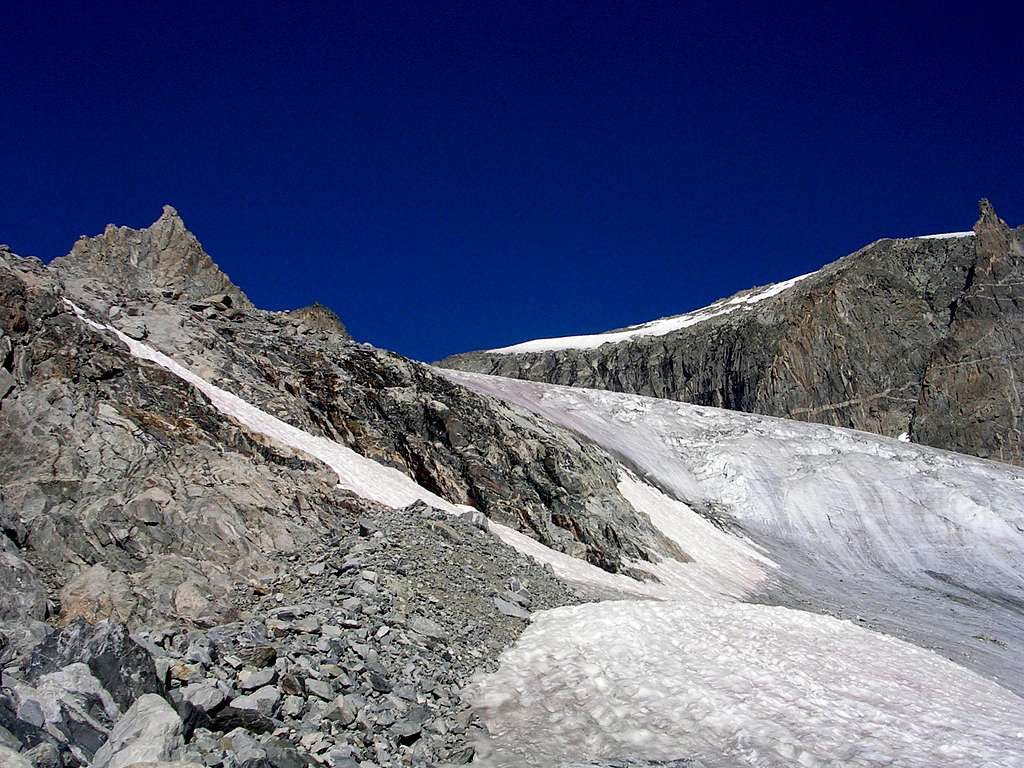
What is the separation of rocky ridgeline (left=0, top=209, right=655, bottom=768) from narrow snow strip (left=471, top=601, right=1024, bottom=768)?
0.87 m

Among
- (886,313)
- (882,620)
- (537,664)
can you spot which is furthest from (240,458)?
(886,313)

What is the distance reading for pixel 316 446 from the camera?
21.8 meters

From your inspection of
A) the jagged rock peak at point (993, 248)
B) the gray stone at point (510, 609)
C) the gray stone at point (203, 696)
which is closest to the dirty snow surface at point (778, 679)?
the gray stone at point (510, 609)

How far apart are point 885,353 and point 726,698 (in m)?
78.9

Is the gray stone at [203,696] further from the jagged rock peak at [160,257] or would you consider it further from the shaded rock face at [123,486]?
the jagged rock peak at [160,257]

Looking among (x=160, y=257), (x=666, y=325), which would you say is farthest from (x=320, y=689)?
(x=666, y=325)

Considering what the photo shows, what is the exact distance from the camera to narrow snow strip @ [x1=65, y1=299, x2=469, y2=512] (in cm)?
2014

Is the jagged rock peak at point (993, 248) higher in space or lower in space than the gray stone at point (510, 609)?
higher

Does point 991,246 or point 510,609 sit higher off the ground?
point 991,246

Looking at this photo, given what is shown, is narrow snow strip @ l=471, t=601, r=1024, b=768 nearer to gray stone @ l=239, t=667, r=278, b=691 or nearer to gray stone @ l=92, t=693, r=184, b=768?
gray stone @ l=239, t=667, r=278, b=691

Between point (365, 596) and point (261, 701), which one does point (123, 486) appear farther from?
point (261, 701)

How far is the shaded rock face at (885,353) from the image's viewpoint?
72938 mm

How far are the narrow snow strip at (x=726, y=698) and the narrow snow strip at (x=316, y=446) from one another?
7.39m

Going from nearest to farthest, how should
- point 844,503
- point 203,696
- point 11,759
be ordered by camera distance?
point 11,759
point 203,696
point 844,503
